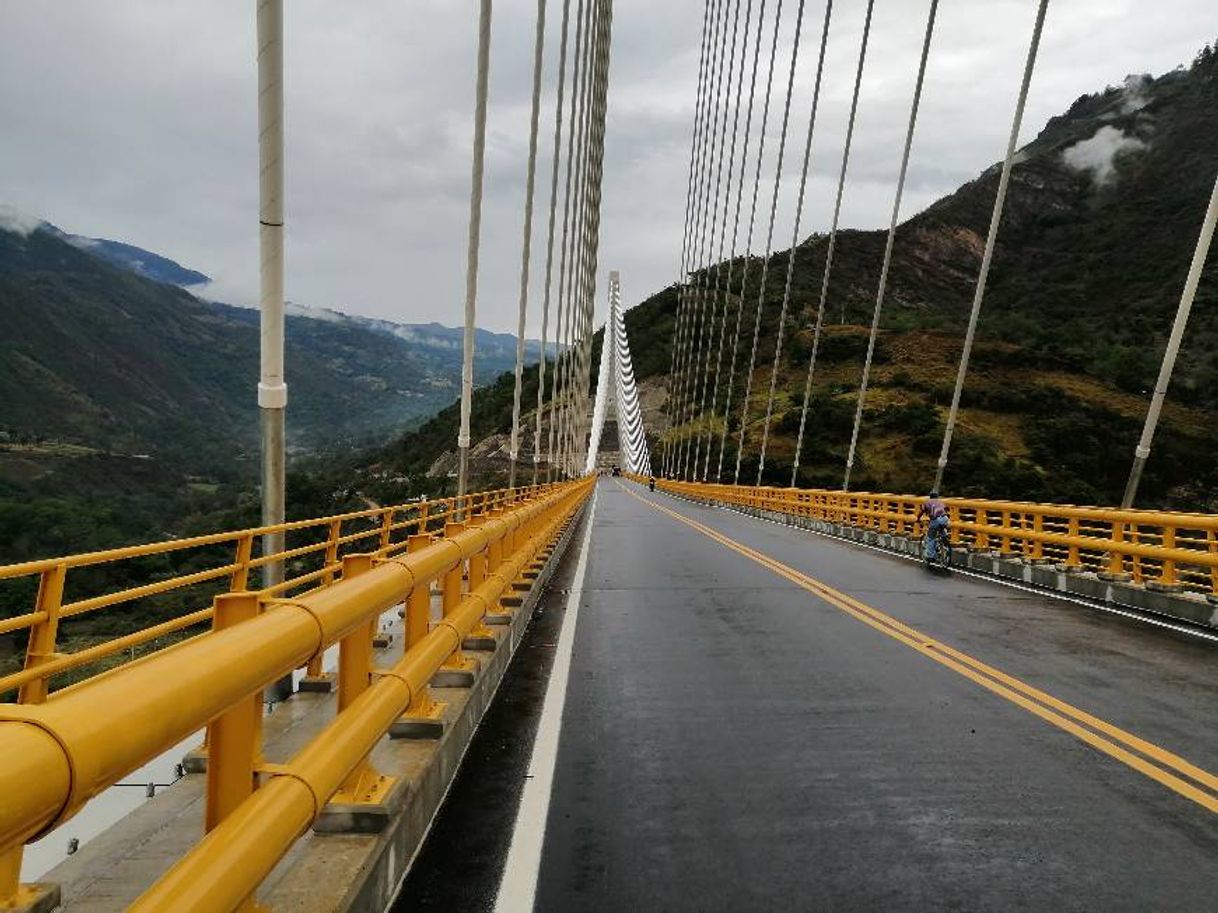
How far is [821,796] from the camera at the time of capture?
4633 millimetres

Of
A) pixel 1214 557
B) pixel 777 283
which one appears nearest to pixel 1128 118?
pixel 777 283

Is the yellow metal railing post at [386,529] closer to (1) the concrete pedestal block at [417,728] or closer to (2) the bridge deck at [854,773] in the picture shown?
(2) the bridge deck at [854,773]

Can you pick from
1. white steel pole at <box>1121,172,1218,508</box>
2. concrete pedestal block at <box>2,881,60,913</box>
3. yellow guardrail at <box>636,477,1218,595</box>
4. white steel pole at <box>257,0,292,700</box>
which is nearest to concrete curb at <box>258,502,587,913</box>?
concrete pedestal block at <box>2,881,60,913</box>

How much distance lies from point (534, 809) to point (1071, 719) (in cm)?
370

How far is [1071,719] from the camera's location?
6.11 meters

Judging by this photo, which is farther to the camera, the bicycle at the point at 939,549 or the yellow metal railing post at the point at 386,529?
the bicycle at the point at 939,549

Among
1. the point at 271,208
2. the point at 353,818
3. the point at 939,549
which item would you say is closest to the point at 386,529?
the point at 271,208

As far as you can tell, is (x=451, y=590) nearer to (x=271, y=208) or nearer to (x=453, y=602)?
(x=453, y=602)

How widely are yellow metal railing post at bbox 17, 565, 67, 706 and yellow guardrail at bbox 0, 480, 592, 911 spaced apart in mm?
20

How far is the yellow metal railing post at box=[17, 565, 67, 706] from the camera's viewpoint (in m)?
3.07

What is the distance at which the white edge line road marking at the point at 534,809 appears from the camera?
3648mm

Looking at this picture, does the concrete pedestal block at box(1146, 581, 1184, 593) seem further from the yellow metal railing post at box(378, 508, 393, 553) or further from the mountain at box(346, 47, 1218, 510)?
the mountain at box(346, 47, 1218, 510)

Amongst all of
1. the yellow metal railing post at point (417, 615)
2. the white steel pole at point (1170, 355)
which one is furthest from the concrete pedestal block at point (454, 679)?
the white steel pole at point (1170, 355)

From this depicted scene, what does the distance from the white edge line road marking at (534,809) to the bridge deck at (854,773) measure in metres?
0.05
